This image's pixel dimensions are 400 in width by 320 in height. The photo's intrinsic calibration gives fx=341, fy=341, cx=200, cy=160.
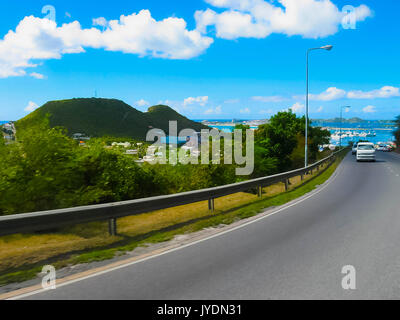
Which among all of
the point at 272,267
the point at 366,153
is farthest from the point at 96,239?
the point at 366,153

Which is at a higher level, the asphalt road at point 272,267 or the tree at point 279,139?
the tree at point 279,139

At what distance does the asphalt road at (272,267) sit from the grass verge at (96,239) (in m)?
1.02

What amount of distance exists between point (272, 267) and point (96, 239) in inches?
158

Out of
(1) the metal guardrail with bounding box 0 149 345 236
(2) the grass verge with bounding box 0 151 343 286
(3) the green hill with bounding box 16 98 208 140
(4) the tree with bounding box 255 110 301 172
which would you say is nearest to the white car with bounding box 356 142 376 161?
(4) the tree with bounding box 255 110 301 172

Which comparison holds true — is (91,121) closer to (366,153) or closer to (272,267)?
(366,153)

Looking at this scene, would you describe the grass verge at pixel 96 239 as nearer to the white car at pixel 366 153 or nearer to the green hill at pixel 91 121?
the white car at pixel 366 153

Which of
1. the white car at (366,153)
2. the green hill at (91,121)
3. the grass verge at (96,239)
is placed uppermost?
the green hill at (91,121)

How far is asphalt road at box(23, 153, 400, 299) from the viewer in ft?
14.9

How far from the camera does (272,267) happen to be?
5.54 meters

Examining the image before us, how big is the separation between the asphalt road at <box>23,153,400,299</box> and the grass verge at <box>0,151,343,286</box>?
1.02 meters

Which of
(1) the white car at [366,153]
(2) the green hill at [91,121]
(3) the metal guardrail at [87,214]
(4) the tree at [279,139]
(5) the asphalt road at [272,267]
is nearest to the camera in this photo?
(5) the asphalt road at [272,267]

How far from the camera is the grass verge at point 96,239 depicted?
599cm

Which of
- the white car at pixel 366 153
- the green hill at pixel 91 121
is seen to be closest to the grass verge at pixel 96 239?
the white car at pixel 366 153

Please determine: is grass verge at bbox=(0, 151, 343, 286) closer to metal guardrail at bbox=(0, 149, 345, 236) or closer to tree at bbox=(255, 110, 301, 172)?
metal guardrail at bbox=(0, 149, 345, 236)
